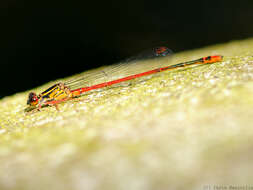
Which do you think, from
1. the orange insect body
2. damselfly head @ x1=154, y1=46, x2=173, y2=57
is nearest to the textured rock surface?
the orange insect body

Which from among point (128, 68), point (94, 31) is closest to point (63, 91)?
point (128, 68)

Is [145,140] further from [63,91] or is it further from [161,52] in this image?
[161,52]

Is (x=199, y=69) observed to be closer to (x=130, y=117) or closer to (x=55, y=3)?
(x=130, y=117)

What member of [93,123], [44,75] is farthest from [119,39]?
[93,123]

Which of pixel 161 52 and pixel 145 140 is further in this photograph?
pixel 161 52

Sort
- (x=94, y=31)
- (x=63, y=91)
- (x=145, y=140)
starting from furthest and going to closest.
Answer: (x=94, y=31) → (x=63, y=91) → (x=145, y=140)

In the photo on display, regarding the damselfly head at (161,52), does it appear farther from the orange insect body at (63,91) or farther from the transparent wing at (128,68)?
the orange insect body at (63,91)

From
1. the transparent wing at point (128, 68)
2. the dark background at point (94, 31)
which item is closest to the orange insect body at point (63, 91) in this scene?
the transparent wing at point (128, 68)
